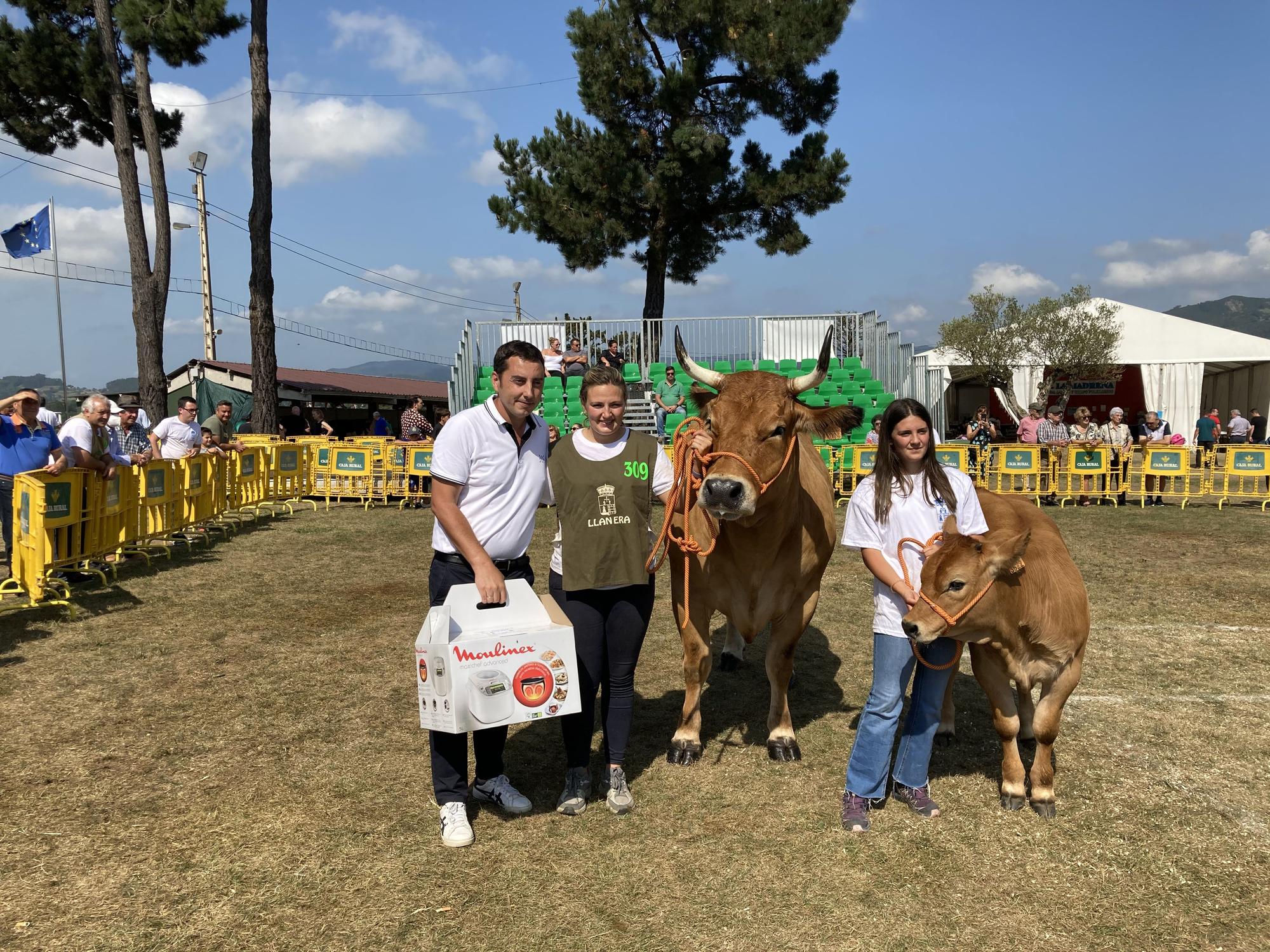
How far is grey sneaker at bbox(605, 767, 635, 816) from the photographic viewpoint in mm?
3924

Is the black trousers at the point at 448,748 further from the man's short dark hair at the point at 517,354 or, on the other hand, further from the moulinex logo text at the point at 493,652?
the man's short dark hair at the point at 517,354

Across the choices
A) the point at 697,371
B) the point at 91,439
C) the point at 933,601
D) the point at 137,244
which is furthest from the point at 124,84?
the point at 933,601

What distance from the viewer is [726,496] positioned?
144 inches

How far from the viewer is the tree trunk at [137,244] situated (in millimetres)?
17422

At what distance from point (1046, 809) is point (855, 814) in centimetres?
92

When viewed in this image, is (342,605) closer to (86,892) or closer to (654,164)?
(86,892)

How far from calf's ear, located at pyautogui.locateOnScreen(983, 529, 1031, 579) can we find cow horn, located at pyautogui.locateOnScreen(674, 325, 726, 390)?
1.54m

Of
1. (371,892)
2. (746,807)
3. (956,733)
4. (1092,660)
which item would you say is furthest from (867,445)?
(371,892)

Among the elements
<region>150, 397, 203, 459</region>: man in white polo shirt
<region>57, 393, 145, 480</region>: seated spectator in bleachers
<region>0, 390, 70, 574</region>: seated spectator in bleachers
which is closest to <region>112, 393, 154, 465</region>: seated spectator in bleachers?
<region>150, 397, 203, 459</region>: man in white polo shirt

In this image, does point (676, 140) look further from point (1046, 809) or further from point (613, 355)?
point (1046, 809)

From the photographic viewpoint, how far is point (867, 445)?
1642 centimetres

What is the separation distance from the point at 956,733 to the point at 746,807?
160 centimetres

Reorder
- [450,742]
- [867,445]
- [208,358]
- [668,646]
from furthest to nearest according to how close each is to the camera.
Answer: [208,358], [867,445], [668,646], [450,742]

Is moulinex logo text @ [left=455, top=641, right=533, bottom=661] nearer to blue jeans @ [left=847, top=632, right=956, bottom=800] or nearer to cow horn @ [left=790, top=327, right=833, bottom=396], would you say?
blue jeans @ [left=847, top=632, right=956, bottom=800]
